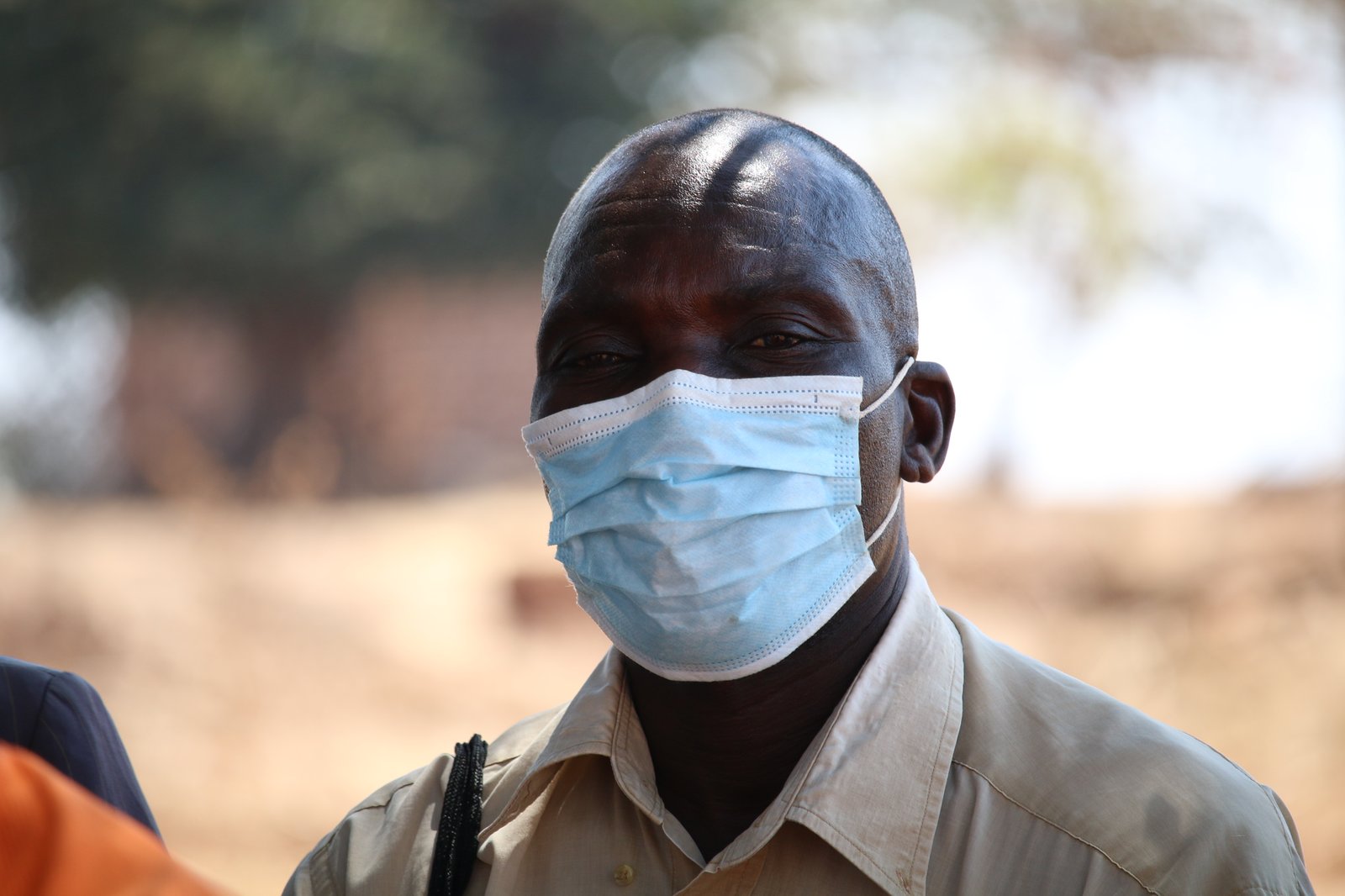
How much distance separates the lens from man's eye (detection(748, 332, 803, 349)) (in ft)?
7.53

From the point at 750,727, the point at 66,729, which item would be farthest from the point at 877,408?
the point at 66,729

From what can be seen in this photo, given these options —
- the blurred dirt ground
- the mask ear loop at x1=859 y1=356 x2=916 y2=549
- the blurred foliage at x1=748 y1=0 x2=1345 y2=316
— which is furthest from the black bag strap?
the blurred foliage at x1=748 y1=0 x2=1345 y2=316

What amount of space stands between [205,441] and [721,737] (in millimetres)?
16437

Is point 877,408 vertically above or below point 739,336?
below

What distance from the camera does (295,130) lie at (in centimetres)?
1577

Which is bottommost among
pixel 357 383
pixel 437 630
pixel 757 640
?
pixel 437 630

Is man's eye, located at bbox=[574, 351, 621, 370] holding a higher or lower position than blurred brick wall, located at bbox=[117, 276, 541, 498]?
higher

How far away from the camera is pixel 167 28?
15.4 meters

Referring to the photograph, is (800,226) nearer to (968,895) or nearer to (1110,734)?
(1110,734)

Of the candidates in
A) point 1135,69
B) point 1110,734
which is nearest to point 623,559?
point 1110,734

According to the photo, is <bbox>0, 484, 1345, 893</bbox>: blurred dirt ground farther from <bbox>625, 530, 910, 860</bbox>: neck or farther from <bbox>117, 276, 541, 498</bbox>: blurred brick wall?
<bbox>625, 530, 910, 860</bbox>: neck

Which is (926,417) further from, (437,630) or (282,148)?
(282,148)

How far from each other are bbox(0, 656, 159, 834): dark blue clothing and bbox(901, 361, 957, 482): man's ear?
4.88 feet

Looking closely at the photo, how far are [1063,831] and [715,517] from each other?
695 mm
